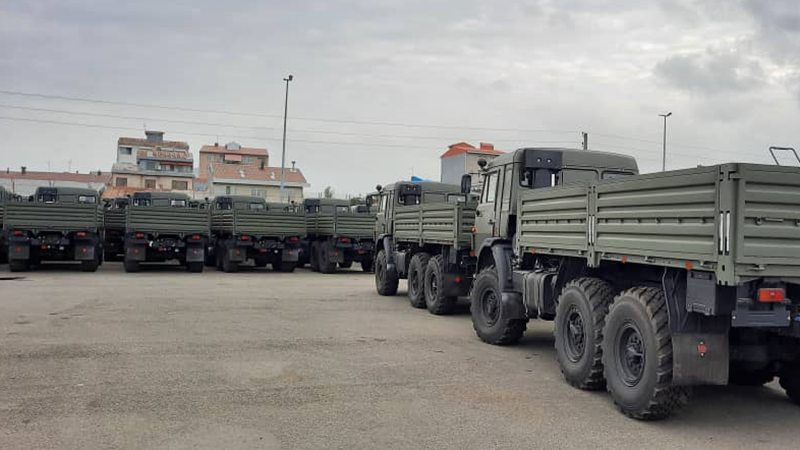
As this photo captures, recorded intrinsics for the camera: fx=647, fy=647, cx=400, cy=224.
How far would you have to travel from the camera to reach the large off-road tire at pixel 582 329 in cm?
671

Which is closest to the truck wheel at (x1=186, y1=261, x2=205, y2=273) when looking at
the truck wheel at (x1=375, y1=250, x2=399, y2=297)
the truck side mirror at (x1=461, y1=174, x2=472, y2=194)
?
Answer: the truck wheel at (x1=375, y1=250, x2=399, y2=297)

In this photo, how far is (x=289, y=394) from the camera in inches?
254

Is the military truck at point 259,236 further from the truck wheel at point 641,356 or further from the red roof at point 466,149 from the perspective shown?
the red roof at point 466,149

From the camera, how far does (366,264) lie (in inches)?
941

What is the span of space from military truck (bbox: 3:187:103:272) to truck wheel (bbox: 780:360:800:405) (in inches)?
728

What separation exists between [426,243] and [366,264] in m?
10.6

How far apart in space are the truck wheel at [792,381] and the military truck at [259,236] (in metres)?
17.1

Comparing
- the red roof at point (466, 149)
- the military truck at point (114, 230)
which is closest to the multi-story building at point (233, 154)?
the red roof at point (466, 149)

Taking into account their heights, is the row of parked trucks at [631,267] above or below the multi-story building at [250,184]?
below

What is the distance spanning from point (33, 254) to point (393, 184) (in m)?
11.9

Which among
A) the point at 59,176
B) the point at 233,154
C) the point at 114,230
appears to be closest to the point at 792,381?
the point at 114,230

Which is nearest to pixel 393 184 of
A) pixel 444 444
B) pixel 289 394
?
pixel 289 394

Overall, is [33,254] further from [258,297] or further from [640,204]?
[640,204]

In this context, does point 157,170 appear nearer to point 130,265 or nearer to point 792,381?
point 130,265
